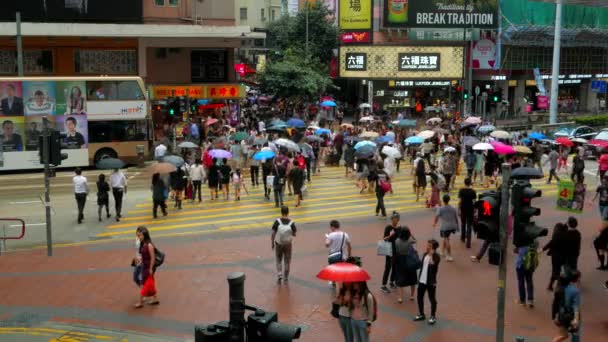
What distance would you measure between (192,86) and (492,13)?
25.2 meters

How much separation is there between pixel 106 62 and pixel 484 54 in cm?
2903

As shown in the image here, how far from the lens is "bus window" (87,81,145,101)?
30125mm

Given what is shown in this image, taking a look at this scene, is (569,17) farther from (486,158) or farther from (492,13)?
(486,158)

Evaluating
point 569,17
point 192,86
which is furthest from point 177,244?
point 569,17

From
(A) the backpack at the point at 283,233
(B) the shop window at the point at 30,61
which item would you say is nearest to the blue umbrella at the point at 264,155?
(A) the backpack at the point at 283,233

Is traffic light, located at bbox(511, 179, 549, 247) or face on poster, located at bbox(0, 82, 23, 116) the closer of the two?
traffic light, located at bbox(511, 179, 549, 247)

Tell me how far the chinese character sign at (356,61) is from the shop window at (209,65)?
1343 centimetres

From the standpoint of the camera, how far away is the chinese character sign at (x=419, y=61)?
2210 inches

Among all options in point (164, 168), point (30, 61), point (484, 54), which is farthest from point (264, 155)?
point (484, 54)

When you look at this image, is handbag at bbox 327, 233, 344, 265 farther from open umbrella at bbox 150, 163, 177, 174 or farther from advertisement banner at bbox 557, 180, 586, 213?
open umbrella at bbox 150, 163, 177, 174

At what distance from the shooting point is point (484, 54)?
57688mm

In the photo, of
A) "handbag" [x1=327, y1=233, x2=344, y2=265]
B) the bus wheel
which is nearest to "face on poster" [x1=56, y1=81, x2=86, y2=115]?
the bus wheel

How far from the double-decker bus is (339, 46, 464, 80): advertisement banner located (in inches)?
1091

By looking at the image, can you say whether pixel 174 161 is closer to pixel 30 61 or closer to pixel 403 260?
pixel 403 260
